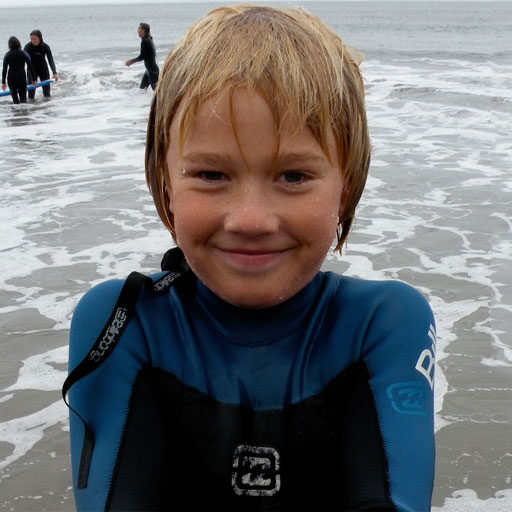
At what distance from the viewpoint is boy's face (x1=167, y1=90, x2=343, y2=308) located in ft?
4.58

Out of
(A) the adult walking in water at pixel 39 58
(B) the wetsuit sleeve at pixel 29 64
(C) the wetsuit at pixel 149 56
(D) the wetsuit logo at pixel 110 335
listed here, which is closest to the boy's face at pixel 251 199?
(D) the wetsuit logo at pixel 110 335

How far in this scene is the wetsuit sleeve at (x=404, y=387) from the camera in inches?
56.7

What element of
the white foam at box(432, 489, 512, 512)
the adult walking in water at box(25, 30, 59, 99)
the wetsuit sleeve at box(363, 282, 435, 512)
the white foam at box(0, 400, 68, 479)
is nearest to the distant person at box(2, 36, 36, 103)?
the adult walking in water at box(25, 30, 59, 99)

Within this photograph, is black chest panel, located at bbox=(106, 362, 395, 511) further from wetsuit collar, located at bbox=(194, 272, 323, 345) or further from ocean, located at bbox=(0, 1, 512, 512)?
ocean, located at bbox=(0, 1, 512, 512)

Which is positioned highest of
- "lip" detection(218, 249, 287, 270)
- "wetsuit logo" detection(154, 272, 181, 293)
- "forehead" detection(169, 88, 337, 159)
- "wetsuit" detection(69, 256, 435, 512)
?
"forehead" detection(169, 88, 337, 159)

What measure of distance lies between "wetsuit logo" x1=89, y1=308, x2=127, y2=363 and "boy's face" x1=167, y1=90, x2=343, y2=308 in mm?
225

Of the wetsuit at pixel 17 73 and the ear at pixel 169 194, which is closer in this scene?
the ear at pixel 169 194

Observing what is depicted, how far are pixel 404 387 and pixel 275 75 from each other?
0.71m

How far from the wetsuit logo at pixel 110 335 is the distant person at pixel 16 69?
17.0 meters

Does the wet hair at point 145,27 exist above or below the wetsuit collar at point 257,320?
below

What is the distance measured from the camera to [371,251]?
6.09 meters

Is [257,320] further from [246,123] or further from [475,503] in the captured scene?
[475,503]

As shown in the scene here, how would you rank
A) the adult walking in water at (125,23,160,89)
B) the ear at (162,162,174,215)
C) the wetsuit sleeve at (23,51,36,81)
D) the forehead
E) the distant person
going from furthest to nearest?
the adult walking in water at (125,23,160,89) < the wetsuit sleeve at (23,51,36,81) < the distant person < the ear at (162,162,174,215) < the forehead

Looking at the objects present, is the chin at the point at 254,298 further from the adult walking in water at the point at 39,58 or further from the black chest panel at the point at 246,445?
the adult walking in water at the point at 39,58
